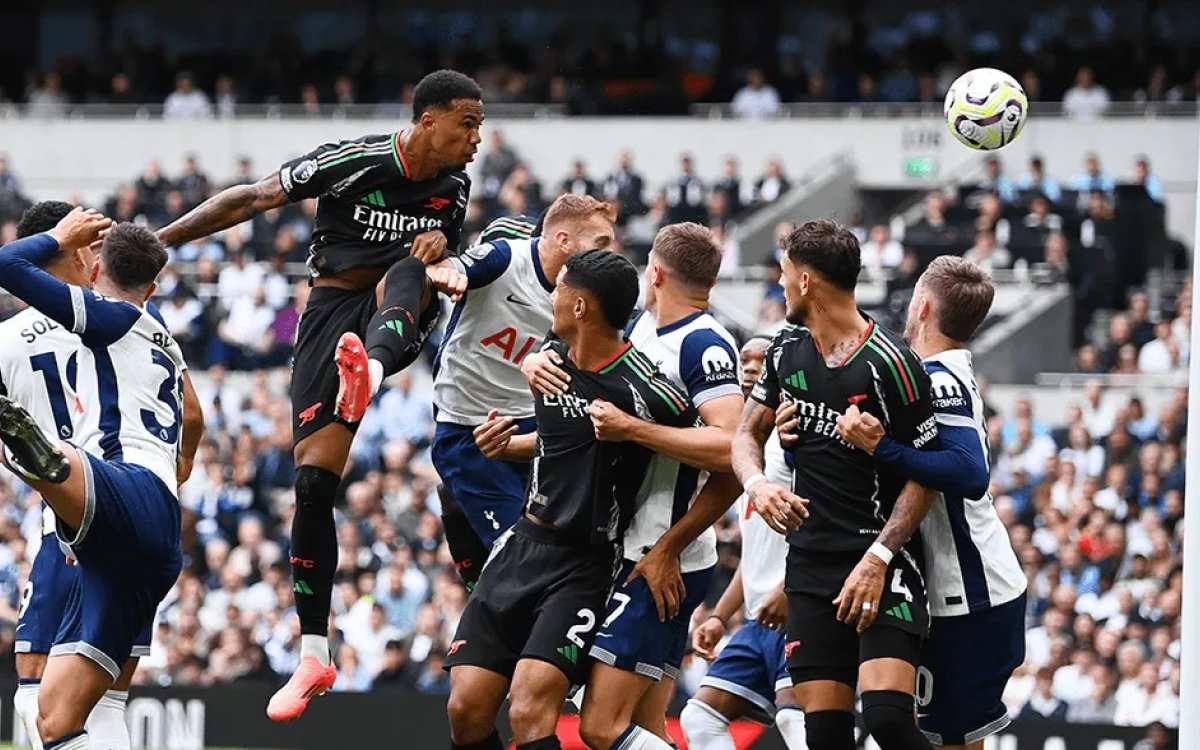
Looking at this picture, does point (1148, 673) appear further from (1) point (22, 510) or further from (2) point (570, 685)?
(1) point (22, 510)

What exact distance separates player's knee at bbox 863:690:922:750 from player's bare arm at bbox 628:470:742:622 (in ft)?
2.96

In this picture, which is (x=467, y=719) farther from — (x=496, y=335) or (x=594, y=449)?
(x=496, y=335)

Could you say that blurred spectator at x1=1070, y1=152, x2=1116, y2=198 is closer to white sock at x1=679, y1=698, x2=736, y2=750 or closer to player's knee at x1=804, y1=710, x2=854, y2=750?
white sock at x1=679, y1=698, x2=736, y2=750

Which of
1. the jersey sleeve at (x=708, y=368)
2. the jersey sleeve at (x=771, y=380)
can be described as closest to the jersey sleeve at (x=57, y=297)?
the jersey sleeve at (x=708, y=368)

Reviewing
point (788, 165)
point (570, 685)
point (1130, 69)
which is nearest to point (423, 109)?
point (570, 685)

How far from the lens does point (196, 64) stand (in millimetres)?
29297

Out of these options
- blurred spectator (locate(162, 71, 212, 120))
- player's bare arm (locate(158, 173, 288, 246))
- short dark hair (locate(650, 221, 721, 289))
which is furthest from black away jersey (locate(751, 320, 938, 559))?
blurred spectator (locate(162, 71, 212, 120))

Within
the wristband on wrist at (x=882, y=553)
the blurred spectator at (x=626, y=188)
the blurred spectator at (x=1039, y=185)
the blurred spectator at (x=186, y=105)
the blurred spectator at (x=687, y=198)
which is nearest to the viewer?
the wristband on wrist at (x=882, y=553)

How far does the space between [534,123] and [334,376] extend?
52.4 ft

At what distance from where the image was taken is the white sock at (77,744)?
24.6 feet

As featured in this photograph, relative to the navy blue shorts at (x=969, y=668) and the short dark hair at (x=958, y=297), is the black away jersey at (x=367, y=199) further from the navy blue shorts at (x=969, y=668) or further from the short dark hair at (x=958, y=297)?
the navy blue shorts at (x=969, y=668)

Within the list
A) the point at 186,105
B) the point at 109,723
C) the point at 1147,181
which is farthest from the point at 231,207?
the point at 186,105

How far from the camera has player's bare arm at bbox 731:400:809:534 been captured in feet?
22.6

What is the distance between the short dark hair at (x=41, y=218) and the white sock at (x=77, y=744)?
2291mm
